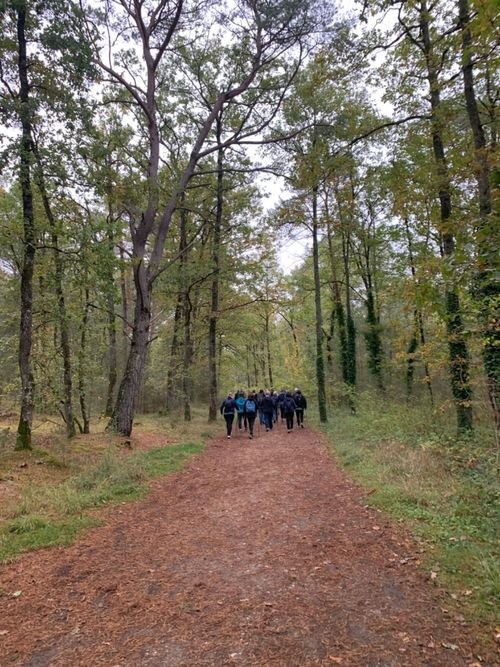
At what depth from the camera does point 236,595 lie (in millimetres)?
3732

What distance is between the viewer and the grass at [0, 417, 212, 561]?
5.28 metres

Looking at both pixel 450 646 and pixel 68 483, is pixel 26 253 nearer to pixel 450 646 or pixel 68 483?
pixel 68 483

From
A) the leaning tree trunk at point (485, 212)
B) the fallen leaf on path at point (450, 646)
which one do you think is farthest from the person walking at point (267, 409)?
the fallen leaf on path at point (450, 646)

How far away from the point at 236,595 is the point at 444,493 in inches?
144

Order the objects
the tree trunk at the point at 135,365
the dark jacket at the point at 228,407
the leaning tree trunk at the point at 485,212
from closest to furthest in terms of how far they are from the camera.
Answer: the leaning tree trunk at the point at 485,212 → the tree trunk at the point at 135,365 → the dark jacket at the point at 228,407

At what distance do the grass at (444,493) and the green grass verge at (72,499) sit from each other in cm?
438

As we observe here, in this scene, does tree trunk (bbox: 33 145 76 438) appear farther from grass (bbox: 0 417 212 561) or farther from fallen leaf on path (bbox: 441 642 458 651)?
fallen leaf on path (bbox: 441 642 458 651)

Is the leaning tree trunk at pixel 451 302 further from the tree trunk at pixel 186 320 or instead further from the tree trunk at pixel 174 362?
the tree trunk at pixel 174 362

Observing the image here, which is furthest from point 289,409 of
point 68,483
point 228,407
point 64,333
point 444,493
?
point 444,493

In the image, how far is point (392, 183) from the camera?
10.3m

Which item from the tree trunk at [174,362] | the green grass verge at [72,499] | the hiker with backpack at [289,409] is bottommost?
the green grass verge at [72,499]

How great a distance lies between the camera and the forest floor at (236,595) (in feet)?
9.61

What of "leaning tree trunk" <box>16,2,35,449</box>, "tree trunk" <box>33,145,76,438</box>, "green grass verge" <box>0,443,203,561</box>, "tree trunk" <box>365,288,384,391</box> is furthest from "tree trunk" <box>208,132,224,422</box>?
"tree trunk" <box>365,288,384,391</box>

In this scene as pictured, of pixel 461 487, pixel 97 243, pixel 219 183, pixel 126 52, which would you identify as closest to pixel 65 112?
pixel 97 243
